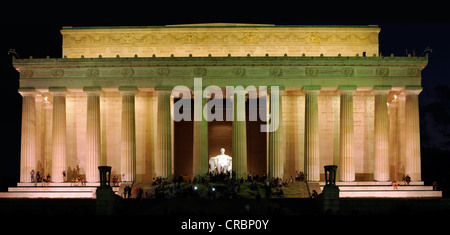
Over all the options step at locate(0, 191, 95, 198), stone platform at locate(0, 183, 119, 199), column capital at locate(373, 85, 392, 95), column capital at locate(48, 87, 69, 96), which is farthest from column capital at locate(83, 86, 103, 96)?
column capital at locate(373, 85, 392, 95)

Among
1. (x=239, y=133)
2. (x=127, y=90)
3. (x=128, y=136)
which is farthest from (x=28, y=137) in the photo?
(x=239, y=133)

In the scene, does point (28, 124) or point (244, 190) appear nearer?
point (244, 190)

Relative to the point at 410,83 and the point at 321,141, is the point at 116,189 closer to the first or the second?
the point at 321,141

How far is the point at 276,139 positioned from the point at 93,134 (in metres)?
17.3

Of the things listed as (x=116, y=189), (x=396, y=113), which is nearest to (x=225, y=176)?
(x=116, y=189)

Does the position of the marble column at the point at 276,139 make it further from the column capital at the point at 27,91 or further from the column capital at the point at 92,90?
the column capital at the point at 27,91

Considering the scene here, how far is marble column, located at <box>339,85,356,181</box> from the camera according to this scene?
205 ft

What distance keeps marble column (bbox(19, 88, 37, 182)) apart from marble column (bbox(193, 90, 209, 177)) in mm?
15170

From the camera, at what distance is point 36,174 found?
61.8 m

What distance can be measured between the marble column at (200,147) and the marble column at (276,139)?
607cm

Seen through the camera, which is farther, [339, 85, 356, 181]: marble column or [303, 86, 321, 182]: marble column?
[339, 85, 356, 181]: marble column

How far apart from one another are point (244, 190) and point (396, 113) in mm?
19060

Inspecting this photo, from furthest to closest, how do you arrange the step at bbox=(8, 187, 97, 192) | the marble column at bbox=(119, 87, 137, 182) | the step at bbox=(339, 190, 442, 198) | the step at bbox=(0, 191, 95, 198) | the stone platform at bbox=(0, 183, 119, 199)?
the marble column at bbox=(119, 87, 137, 182) → the step at bbox=(8, 187, 97, 192) → the stone platform at bbox=(0, 183, 119, 199) → the step at bbox=(0, 191, 95, 198) → the step at bbox=(339, 190, 442, 198)

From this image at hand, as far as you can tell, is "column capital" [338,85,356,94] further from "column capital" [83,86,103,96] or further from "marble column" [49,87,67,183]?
"marble column" [49,87,67,183]
